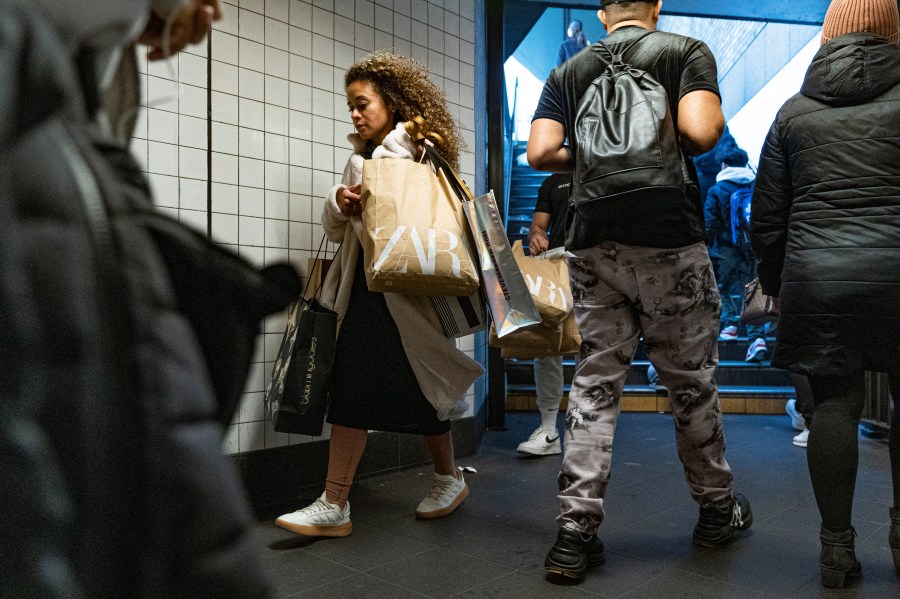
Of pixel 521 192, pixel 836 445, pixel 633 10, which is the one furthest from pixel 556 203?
pixel 521 192

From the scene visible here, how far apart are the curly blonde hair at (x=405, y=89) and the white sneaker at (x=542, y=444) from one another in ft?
5.52

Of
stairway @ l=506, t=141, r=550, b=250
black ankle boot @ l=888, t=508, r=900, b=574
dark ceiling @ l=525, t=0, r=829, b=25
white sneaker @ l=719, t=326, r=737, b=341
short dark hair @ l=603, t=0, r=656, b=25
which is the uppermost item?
dark ceiling @ l=525, t=0, r=829, b=25

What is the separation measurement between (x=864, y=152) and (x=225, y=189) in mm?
2029

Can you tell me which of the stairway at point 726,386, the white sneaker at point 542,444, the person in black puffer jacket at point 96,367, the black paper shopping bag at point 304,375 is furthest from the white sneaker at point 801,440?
the person in black puffer jacket at point 96,367

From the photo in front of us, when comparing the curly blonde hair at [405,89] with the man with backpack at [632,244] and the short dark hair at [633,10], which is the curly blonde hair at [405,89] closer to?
the man with backpack at [632,244]

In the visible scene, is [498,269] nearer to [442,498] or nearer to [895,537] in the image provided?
[442,498]

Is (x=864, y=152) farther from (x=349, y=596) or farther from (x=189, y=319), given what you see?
(x=189, y=319)

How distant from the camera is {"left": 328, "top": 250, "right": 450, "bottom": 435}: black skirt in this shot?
7.84 feet

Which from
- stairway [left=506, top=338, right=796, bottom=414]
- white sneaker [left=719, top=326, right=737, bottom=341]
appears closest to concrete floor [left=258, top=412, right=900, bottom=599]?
stairway [left=506, top=338, right=796, bottom=414]

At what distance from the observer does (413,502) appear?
274cm

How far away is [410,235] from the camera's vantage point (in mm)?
2090

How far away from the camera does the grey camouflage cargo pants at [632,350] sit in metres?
1.98

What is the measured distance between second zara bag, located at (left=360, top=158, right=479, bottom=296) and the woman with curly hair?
155 millimetres

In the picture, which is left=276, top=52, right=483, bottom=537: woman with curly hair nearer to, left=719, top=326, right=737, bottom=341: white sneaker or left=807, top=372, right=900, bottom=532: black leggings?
left=807, top=372, right=900, bottom=532: black leggings
